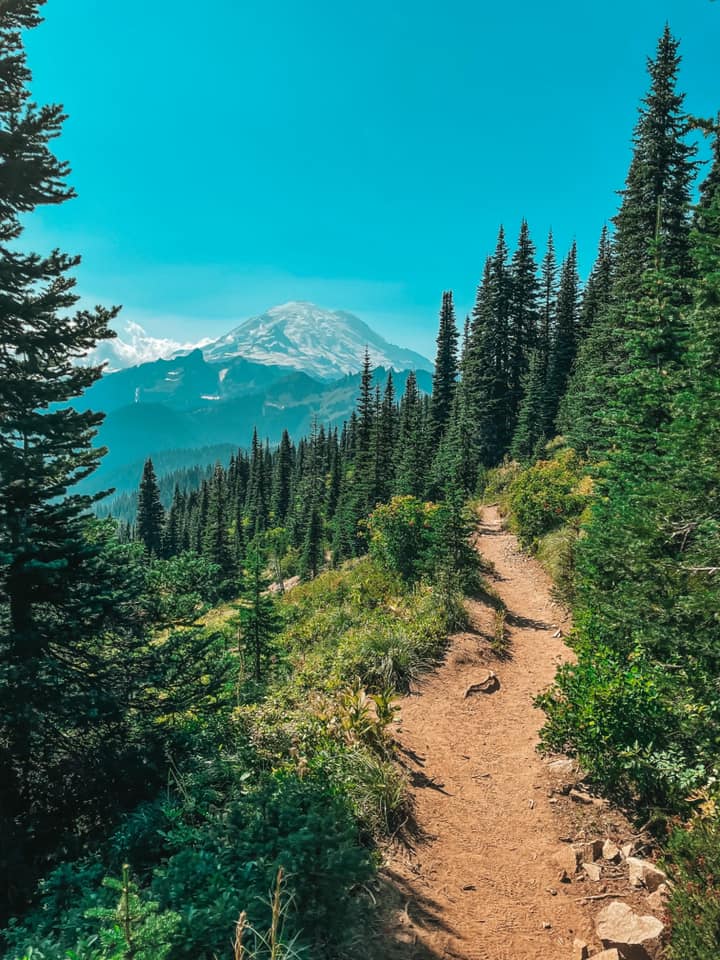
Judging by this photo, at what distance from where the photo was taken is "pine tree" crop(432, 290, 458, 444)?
154ft

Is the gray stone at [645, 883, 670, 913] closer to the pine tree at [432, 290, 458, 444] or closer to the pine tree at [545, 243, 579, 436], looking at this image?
the pine tree at [545, 243, 579, 436]

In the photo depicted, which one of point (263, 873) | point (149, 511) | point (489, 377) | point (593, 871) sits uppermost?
point (489, 377)

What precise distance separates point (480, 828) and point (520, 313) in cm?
4451

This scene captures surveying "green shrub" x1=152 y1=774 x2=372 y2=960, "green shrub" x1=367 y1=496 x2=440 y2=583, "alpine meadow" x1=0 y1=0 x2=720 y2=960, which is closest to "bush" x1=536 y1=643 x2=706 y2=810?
"alpine meadow" x1=0 y1=0 x2=720 y2=960

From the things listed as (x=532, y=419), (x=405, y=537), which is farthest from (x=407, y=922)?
(x=532, y=419)

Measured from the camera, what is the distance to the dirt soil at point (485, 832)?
15.2ft

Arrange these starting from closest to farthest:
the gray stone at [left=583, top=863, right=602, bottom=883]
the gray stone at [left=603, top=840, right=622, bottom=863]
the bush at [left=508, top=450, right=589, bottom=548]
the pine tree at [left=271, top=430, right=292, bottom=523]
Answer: the gray stone at [left=583, top=863, right=602, bottom=883]
the gray stone at [left=603, top=840, right=622, bottom=863]
the bush at [left=508, top=450, right=589, bottom=548]
the pine tree at [left=271, top=430, right=292, bottom=523]

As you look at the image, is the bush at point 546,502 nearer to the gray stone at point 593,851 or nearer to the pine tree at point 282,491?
the gray stone at point 593,851

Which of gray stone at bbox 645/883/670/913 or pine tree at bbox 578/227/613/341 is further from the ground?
pine tree at bbox 578/227/613/341

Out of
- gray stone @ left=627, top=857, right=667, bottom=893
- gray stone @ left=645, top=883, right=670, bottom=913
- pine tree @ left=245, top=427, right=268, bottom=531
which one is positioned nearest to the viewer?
gray stone @ left=645, top=883, right=670, bottom=913

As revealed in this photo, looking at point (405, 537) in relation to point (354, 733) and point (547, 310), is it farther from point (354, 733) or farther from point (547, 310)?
point (547, 310)

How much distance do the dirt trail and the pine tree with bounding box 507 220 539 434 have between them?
37.0 metres

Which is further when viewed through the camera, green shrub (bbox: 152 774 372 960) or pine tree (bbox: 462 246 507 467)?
pine tree (bbox: 462 246 507 467)

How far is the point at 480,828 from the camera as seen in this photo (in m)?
6.12
